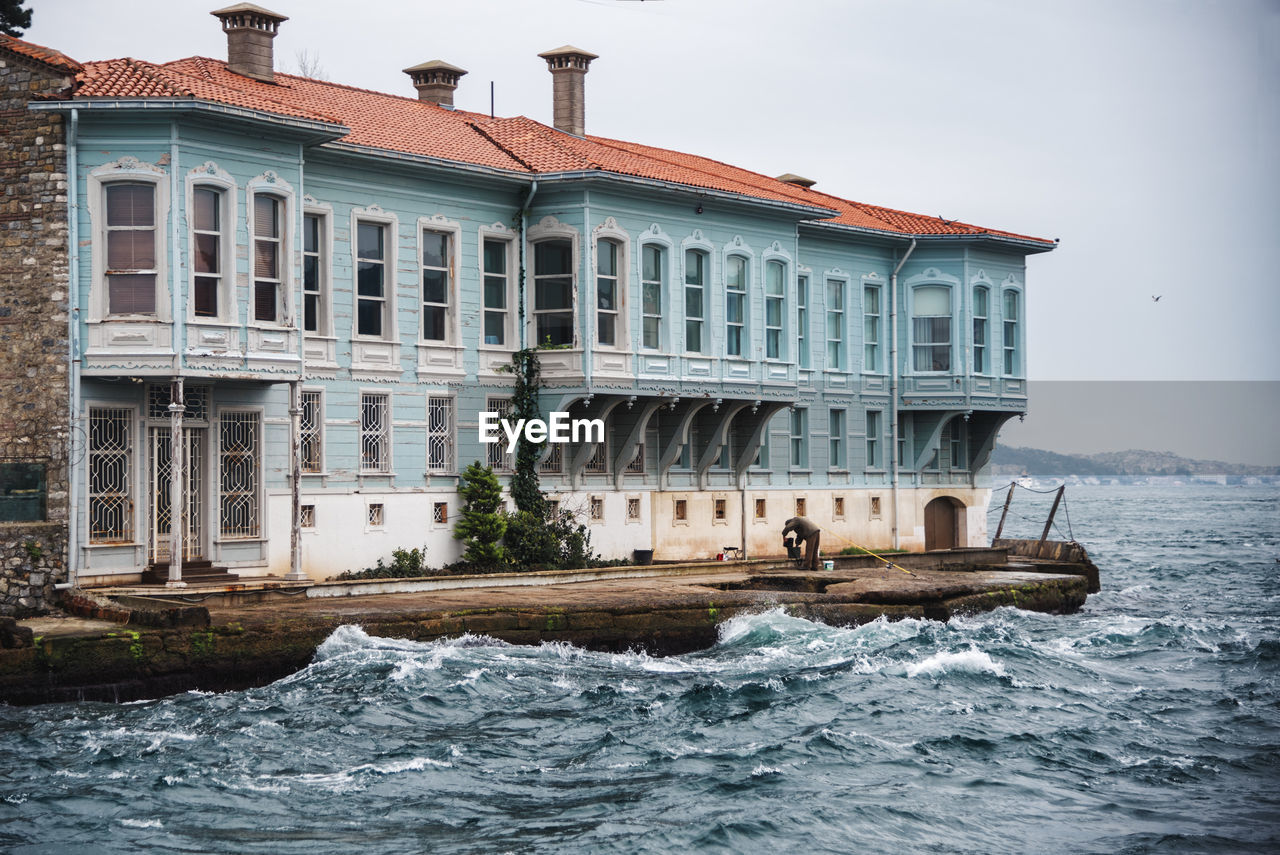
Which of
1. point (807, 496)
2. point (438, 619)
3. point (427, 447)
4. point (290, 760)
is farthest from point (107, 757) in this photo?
point (807, 496)

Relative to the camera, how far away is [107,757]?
1686 centimetres

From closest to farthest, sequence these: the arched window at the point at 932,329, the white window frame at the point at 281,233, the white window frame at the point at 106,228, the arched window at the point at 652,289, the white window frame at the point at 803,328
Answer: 1. the white window frame at the point at 106,228
2. the white window frame at the point at 281,233
3. the arched window at the point at 652,289
4. the white window frame at the point at 803,328
5. the arched window at the point at 932,329

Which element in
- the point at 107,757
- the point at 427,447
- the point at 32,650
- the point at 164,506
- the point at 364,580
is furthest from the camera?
the point at 427,447

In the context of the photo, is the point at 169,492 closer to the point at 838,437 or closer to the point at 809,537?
the point at 809,537

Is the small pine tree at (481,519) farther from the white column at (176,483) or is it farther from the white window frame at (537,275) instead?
the white column at (176,483)

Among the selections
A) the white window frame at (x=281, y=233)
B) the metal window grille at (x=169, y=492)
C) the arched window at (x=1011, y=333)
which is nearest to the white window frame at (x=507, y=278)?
the white window frame at (x=281, y=233)

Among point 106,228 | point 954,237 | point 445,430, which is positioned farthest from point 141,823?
point 954,237

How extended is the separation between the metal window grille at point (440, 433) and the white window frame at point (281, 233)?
4761mm

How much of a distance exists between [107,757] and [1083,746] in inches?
475

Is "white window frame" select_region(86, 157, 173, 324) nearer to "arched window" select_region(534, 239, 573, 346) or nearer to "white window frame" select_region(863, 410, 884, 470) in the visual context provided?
"arched window" select_region(534, 239, 573, 346)

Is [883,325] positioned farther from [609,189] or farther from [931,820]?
[931,820]

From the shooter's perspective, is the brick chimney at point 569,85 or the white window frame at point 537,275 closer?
the white window frame at point 537,275

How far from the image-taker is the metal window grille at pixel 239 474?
25.6 meters

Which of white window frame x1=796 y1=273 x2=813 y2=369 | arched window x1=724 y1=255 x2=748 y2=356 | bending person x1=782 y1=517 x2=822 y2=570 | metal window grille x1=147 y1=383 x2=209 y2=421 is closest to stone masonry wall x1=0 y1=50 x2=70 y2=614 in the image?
metal window grille x1=147 y1=383 x2=209 y2=421
